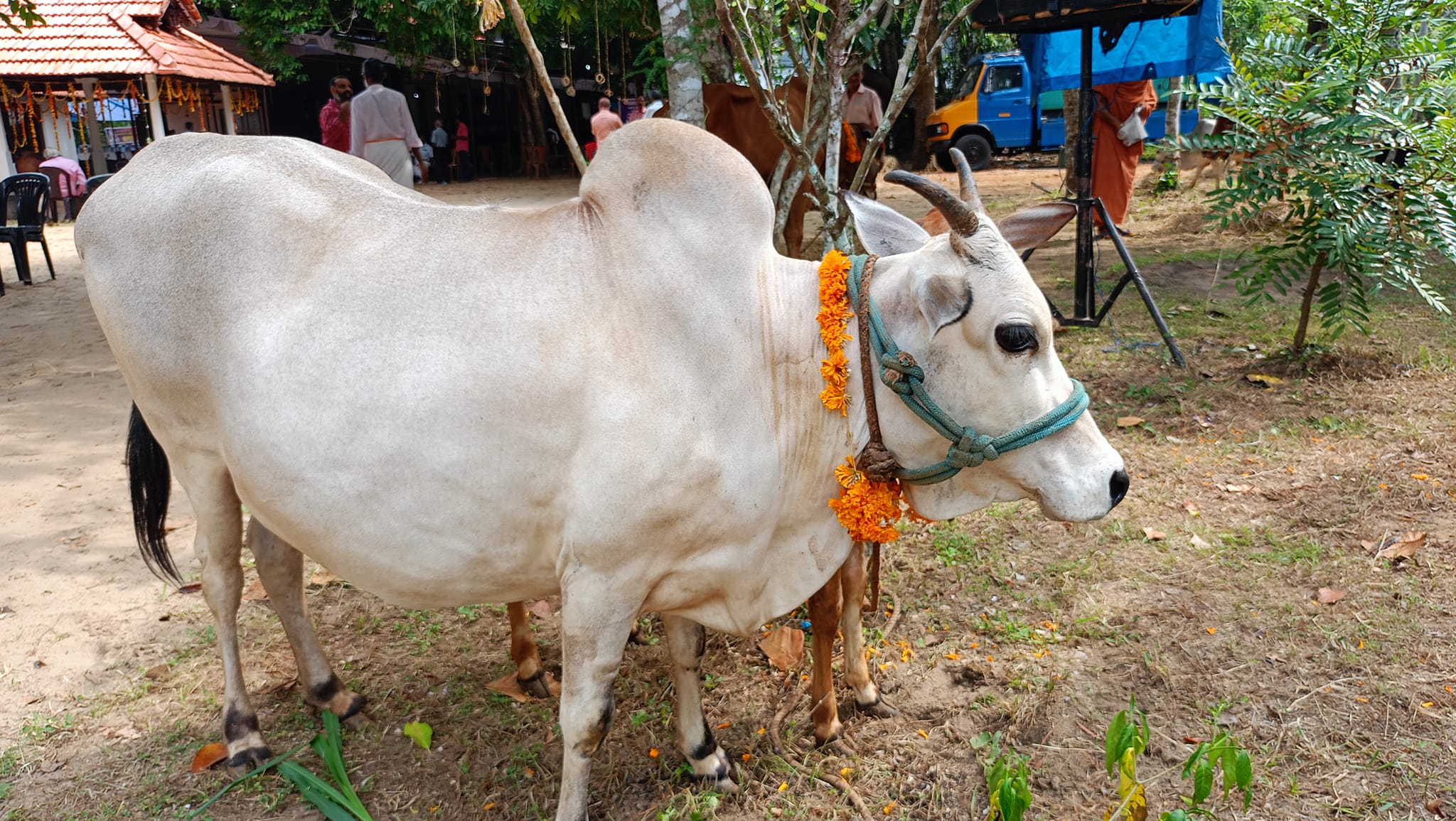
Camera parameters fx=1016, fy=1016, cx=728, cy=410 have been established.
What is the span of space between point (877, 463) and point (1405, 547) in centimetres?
241

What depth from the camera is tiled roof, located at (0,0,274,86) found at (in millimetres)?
14039

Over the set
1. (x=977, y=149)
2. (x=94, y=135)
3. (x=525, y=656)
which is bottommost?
(x=525, y=656)

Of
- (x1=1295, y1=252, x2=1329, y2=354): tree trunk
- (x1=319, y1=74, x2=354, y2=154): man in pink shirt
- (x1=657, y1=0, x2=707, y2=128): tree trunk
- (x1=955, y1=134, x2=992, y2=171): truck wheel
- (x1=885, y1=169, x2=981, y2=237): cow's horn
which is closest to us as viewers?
(x1=885, y1=169, x2=981, y2=237): cow's horn

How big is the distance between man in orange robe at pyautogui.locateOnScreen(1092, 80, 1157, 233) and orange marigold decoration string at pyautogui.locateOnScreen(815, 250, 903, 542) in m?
6.35

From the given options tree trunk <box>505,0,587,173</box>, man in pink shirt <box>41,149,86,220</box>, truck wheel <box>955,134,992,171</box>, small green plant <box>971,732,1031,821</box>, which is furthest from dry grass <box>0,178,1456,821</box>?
truck wheel <box>955,134,992,171</box>

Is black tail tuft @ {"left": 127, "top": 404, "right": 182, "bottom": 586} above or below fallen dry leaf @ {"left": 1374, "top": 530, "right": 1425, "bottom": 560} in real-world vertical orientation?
above

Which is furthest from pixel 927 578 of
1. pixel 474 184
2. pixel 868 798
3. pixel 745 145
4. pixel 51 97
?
pixel 474 184

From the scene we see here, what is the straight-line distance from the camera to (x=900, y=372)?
220 cm

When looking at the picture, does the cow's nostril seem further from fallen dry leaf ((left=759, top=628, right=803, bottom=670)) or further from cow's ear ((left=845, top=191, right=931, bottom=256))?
fallen dry leaf ((left=759, top=628, right=803, bottom=670))

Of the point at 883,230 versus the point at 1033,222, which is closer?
the point at 883,230

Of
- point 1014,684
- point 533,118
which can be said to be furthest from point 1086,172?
A: point 533,118

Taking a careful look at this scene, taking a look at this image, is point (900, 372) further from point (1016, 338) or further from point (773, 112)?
point (773, 112)

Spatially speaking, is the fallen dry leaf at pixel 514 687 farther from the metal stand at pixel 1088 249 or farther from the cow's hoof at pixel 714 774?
the metal stand at pixel 1088 249

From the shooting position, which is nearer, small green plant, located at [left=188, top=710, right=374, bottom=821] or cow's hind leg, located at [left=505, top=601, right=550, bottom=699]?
small green plant, located at [left=188, top=710, right=374, bottom=821]
